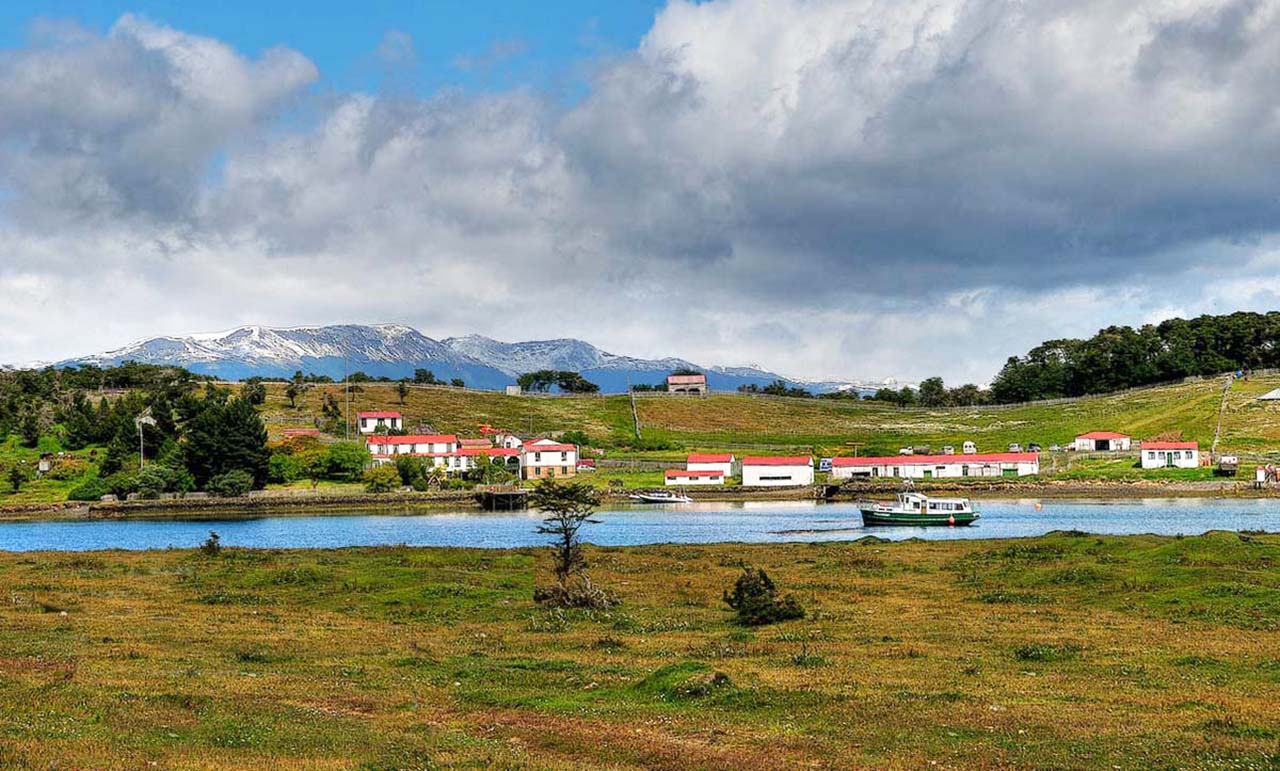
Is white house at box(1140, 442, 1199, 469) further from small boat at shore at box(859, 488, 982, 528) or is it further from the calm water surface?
small boat at shore at box(859, 488, 982, 528)

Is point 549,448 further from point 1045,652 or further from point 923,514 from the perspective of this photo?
point 1045,652

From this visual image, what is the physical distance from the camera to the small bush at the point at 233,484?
14250 centimetres

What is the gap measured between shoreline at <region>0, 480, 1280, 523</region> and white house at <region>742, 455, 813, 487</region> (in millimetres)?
5908

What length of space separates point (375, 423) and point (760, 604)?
169 m

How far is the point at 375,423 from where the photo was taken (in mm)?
196750

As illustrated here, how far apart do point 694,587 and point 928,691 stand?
24882mm

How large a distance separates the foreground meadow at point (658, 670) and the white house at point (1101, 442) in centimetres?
12084

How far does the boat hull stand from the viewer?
3733 inches

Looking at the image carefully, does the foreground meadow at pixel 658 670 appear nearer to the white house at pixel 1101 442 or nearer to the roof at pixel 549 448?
the roof at pixel 549 448

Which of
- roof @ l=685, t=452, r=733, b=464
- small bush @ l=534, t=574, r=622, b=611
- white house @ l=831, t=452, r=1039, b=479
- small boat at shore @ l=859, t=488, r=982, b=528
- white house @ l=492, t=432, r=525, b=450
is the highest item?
white house @ l=492, t=432, r=525, b=450

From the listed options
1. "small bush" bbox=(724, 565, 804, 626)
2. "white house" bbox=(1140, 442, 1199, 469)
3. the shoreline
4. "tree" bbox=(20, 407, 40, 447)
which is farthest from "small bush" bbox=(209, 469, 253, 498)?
"white house" bbox=(1140, 442, 1199, 469)

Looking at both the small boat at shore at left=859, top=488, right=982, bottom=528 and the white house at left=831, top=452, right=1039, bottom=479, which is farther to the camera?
the white house at left=831, top=452, right=1039, bottom=479

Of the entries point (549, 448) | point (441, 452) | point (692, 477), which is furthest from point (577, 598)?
point (441, 452)

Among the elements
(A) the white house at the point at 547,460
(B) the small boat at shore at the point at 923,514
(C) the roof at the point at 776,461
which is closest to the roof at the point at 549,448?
(A) the white house at the point at 547,460
